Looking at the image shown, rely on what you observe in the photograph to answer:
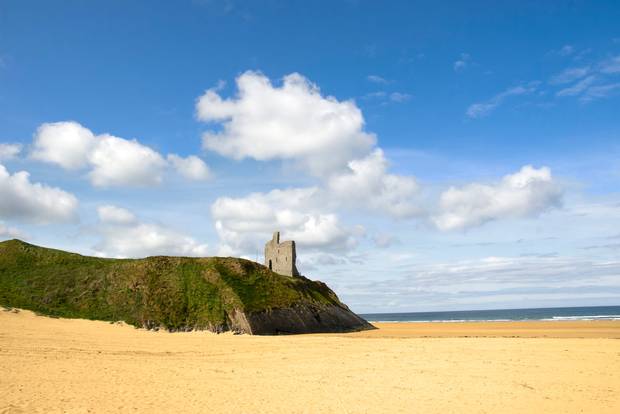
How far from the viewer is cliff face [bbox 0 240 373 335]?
123 feet

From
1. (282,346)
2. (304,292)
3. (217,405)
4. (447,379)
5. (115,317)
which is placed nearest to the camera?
(217,405)

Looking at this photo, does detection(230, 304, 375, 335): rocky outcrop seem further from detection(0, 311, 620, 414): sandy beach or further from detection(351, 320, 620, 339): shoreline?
detection(0, 311, 620, 414): sandy beach

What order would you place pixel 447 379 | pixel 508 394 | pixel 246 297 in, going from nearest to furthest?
pixel 508 394
pixel 447 379
pixel 246 297

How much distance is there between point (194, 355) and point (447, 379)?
1221 cm

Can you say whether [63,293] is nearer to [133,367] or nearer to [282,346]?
[282,346]

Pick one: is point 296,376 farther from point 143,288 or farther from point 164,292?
point 143,288

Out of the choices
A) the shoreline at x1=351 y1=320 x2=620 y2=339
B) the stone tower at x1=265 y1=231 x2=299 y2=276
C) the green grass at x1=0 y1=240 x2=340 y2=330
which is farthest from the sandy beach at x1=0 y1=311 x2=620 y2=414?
the stone tower at x1=265 y1=231 x2=299 y2=276

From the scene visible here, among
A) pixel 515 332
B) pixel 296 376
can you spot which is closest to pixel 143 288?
pixel 296 376

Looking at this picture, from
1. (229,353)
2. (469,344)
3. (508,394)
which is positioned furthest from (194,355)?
(469,344)

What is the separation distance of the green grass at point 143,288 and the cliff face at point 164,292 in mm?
68

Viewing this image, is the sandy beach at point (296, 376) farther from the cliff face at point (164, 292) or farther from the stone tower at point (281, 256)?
the stone tower at point (281, 256)

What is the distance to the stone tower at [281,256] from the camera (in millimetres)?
52719

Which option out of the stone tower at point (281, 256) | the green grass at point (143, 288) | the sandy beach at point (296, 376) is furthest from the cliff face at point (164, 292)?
the sandy beach at point (296, 376)

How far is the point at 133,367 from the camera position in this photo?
18.4m
